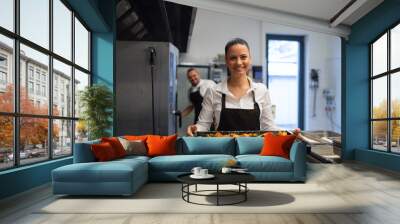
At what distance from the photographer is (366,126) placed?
8750 millimetres

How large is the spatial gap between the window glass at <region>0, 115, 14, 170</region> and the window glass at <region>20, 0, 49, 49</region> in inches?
47.2

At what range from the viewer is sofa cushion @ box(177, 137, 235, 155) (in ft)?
19.1

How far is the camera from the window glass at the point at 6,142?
4264 millimetres

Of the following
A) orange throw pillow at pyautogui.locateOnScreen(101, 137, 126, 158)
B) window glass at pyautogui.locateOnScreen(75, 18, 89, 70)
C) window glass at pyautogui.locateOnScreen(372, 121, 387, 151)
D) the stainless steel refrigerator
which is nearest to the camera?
orange throw pillow at pyautogui.locateOnScreen(101, 137, 126, 158)

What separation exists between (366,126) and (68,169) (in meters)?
7.13

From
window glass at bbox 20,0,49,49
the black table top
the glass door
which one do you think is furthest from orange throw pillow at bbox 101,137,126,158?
the glass door

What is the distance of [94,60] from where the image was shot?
26.0ft

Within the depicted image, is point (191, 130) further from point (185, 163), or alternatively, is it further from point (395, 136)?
point (395, 136)

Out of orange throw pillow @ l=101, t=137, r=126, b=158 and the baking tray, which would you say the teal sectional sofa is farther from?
the baking tray

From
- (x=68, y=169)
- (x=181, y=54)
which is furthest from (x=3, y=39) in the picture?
(x=181, y=54)

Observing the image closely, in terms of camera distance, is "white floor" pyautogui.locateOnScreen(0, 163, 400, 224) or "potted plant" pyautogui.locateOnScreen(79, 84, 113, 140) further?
"potted plant" pyautogui.locateOnScreen(79, 84, 113, 140)

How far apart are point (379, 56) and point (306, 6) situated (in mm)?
2220

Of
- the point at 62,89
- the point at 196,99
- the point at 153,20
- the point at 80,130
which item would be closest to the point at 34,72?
the point at 62,89

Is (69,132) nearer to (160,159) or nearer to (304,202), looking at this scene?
(160,159)
